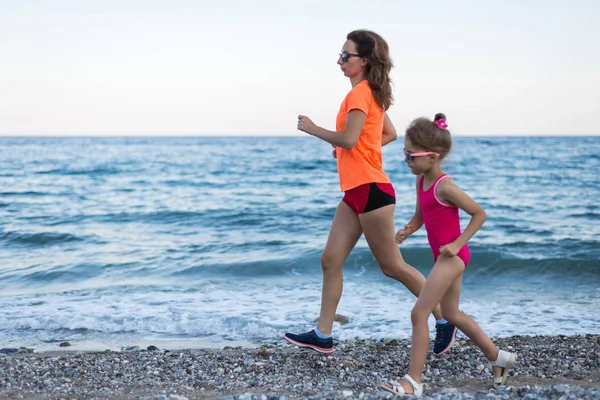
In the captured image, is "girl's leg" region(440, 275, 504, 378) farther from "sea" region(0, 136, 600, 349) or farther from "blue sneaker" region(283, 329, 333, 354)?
"blue sneaker" region(283, 329, 333, 354)

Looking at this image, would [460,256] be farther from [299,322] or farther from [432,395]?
[299,322]

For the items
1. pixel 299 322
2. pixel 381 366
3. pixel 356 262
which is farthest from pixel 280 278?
pixel 381 366

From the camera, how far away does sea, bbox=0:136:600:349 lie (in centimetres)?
651

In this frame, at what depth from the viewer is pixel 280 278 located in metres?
9.21

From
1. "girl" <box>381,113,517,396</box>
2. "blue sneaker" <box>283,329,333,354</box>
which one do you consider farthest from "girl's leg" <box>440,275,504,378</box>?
"blue sneaker" <box>283,329,333,354</box>

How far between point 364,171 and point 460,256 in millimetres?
807

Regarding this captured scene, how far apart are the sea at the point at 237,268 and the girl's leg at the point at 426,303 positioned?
2.15ft

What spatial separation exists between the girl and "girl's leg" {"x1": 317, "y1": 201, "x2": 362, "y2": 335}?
57cm

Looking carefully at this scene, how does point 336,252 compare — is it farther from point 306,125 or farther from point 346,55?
point 346,55

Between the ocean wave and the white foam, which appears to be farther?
the ocean wave

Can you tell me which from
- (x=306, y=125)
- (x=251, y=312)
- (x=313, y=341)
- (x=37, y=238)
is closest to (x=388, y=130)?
(x=306, y=125)

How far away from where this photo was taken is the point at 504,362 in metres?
3.85

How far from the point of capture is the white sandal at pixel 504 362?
383cm

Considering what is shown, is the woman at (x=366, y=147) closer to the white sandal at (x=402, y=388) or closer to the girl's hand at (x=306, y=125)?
the girl's hand at (x=306, y=125)
